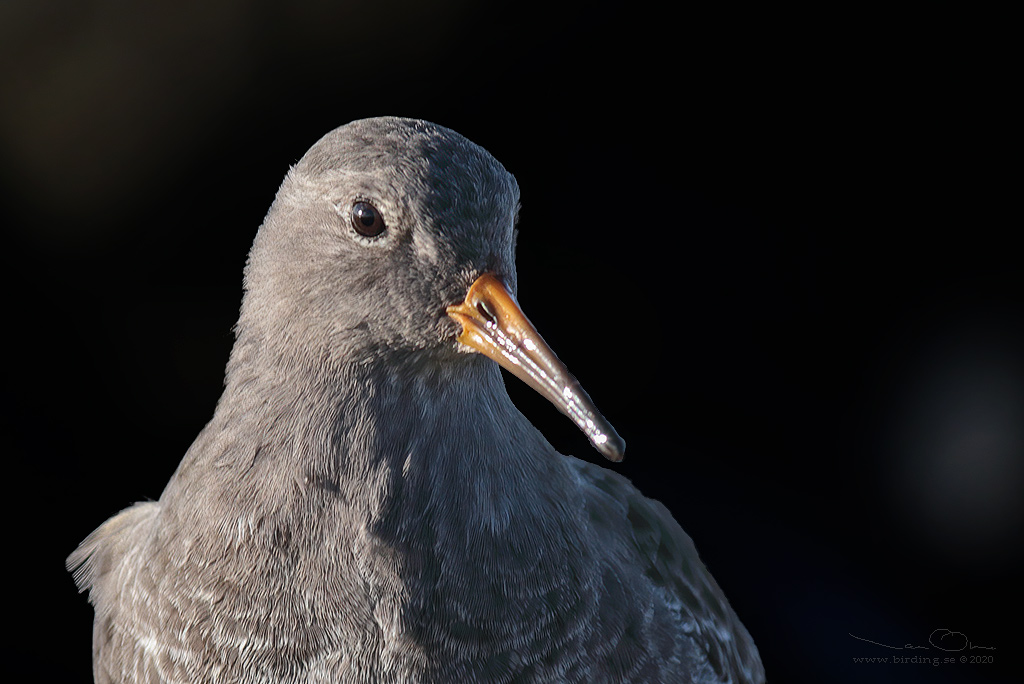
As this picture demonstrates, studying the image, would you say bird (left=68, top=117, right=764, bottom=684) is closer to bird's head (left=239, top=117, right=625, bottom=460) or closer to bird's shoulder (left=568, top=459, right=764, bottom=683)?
bird's head (left=239, top=117, right=625, bottom=460)

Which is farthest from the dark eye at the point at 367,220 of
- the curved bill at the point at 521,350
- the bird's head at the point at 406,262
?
the curved bill at the point at 521,350

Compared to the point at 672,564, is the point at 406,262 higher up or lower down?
higher up

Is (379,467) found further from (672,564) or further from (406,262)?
(672,564)

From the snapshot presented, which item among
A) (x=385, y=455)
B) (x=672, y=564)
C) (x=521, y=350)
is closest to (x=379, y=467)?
(x=385, y=455)

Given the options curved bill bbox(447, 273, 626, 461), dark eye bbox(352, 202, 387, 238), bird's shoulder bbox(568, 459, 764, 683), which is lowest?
bird's shoulder bbox(568, 459, 764, 683)

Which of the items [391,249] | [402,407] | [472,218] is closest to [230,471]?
[402,407]

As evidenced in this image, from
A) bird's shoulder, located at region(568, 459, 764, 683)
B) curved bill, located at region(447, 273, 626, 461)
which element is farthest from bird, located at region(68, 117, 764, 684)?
bird's shoulder, located at region(568, 459, 764, 683)

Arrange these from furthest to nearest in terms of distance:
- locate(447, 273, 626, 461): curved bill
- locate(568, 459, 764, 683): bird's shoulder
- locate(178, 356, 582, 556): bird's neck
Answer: locate(568, 459, 764, 683): bird's shoulder, locate(178, 356, 582, 556): bird's neck, locate(447, 273, 626, 461): curved bill
